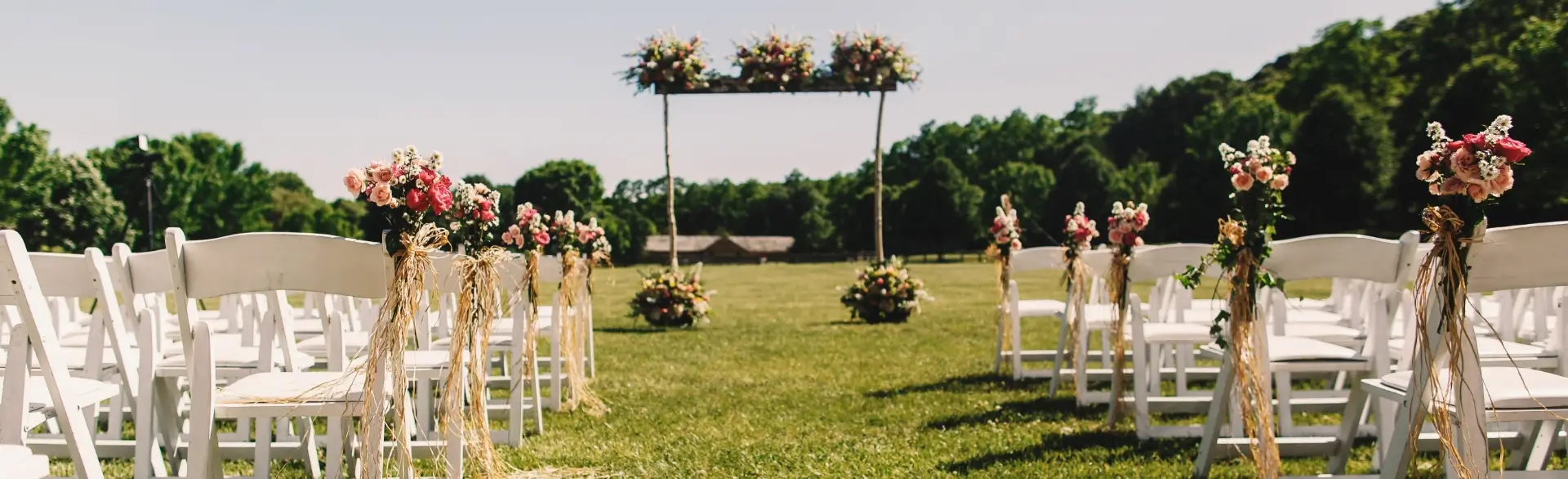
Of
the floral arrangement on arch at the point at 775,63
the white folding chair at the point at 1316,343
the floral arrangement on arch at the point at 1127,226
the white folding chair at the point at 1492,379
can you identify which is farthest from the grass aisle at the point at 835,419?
the floral arrangement on arch at the point at 775,63

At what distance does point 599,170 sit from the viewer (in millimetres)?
67375

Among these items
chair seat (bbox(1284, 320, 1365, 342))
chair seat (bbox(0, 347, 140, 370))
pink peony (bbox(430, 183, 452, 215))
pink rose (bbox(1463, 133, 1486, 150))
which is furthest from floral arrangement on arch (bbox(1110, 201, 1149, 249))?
chair seat (bbox(0, 347, 140, 370))

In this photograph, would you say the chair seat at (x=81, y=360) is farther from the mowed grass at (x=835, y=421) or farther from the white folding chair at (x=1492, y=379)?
the white folding chair at (x=1492, y=379)

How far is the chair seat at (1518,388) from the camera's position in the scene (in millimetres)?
2885

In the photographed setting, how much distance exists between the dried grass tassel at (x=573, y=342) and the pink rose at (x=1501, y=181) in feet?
15.4

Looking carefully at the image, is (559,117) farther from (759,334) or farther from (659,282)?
(759,334)

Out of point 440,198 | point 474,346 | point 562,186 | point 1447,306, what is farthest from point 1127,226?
point 562,186

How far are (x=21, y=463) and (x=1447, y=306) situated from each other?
3.44m

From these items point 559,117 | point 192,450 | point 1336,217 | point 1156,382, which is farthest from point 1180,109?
point 192,450

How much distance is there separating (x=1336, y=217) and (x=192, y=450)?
43.1 meters

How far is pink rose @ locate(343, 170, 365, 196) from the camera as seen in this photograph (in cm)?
308

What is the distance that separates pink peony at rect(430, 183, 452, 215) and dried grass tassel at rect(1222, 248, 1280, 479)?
2.67m

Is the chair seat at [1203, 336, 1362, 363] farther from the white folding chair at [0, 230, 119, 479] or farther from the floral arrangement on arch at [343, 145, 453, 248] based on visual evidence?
the white folding chair at [0, 230, 119, 479]

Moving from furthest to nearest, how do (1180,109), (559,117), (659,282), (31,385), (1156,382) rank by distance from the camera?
(1180,109), (559,117), (659,282), (1156,382), (31,385)
